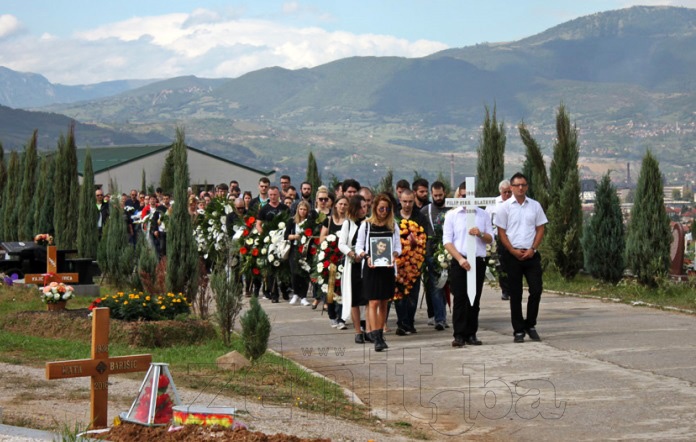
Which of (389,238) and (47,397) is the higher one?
(389,238)

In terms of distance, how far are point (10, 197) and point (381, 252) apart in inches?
903

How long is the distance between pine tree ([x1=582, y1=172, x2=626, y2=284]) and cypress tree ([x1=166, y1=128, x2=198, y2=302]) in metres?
8.09

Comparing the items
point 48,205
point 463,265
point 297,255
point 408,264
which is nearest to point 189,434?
point 463,265

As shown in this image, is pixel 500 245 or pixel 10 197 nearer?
pixel 500 245

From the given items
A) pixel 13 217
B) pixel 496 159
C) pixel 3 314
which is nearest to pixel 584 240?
pixel 496 159

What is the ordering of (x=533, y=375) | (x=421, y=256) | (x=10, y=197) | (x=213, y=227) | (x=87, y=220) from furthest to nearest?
(x=10, y=197) → (x=87, y=220) → (x=213, y=227) → (x=421, y=256) → (x=533, y=375)

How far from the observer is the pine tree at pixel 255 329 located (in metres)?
11.6

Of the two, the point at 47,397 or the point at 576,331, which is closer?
the point at 47,397

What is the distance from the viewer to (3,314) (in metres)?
16.4

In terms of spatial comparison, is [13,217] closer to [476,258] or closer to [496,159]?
[496,159]

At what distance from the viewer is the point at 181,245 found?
1742 cm

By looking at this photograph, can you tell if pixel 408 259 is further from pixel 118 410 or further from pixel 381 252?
pixel 118 410

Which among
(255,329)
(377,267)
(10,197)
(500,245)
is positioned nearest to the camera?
(255,329)

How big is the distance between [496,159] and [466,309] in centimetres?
1318
